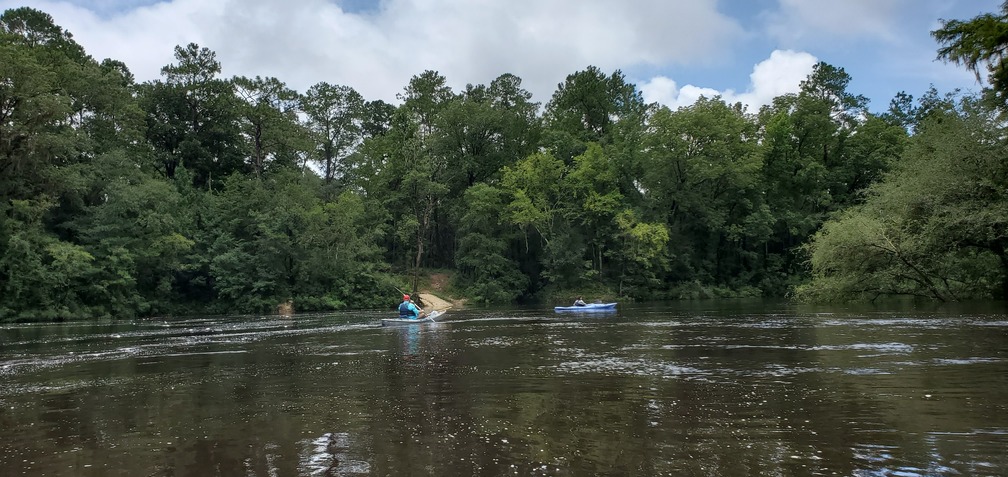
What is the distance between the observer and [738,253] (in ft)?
194

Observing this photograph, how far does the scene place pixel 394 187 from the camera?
6038 cm

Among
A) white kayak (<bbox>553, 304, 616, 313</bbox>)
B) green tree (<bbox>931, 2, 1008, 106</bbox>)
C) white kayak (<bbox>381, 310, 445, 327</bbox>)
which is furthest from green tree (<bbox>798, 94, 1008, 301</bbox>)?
white kayak (<bbox>381, 310, 445, 327</bbox>)

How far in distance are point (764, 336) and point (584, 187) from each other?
3774 cm

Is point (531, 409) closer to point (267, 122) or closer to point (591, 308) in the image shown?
point (591, 308)

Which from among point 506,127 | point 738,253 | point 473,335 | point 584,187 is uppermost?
point 506,127

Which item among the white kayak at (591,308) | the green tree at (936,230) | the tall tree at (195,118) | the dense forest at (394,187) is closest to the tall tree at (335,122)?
the dense forest at (394,187)

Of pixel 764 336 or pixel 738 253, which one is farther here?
pixel 738 253

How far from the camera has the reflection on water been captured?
609 centimetres

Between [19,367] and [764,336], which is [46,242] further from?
[764,336]

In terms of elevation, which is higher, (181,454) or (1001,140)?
(1001,140)

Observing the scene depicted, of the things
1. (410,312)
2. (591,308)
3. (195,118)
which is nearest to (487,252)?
(591,308)

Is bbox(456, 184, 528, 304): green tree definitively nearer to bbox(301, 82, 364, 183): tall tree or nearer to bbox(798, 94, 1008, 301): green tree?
bbox(301, 82, 364, 183): tall tree

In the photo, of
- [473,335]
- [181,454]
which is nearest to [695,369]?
[181,454]

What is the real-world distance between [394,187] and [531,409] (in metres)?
53.5
